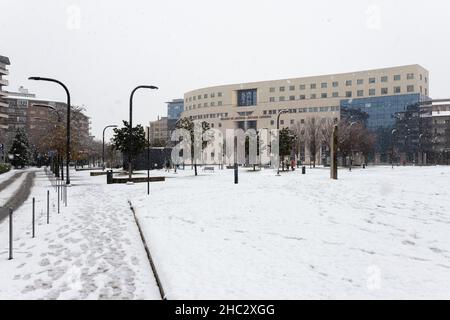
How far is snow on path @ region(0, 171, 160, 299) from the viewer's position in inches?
218

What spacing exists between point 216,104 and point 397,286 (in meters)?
114

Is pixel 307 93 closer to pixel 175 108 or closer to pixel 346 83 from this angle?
pixel 346 83

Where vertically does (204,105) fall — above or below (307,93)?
below

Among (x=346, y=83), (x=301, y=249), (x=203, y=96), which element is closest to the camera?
(x=301, y=249)

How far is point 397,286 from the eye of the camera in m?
5.60

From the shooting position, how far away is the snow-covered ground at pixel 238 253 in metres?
5.51

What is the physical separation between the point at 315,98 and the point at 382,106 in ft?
57.0

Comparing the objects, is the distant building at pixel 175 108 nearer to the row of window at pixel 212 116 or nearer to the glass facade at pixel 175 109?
the glass facade at pixel 175 109

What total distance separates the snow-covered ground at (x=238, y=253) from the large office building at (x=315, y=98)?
7965 cm

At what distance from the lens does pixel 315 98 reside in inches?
4023

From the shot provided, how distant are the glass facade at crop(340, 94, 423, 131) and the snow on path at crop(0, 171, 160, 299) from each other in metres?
91.0

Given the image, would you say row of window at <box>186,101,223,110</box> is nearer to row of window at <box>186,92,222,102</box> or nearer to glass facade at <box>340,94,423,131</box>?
row of window at <box>186,92,222,102</box>

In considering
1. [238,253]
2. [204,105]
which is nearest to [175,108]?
[204,105]
